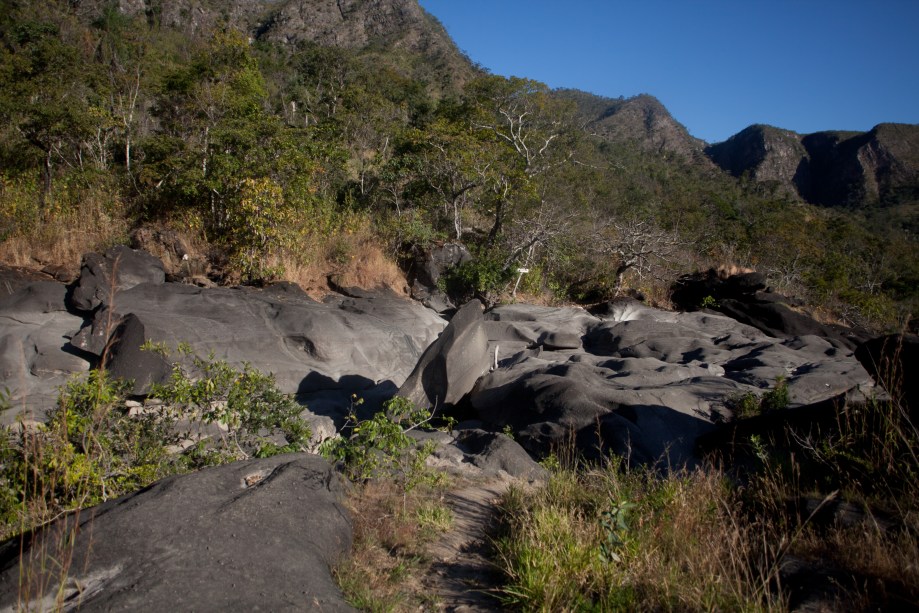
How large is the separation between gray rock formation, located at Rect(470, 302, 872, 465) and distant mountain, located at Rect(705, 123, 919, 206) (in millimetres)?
44061

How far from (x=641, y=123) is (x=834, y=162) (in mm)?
21303

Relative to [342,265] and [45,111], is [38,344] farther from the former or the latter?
[45,111]

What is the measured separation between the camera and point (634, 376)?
321 inches

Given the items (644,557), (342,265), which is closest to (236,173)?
(342,265)

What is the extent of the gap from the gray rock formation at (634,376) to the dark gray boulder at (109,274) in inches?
224

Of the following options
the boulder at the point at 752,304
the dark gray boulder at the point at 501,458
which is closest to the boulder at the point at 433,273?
the boulder at the point at 752,304

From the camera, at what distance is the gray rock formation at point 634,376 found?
6.28 m

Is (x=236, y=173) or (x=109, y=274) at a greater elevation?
(x=236, y=173)

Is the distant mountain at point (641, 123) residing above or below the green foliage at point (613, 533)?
above

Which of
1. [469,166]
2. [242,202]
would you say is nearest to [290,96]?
[469,166]

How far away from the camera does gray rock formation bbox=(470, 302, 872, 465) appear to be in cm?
628

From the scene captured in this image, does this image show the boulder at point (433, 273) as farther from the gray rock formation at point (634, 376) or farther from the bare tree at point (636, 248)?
the bare tree at point (636, 248)

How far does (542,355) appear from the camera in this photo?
9.73 m

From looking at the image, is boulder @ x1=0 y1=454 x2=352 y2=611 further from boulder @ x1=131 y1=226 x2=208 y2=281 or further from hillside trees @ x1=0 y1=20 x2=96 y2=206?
hillside trees @ x1=0 y1=20 x2=96 y2=206
